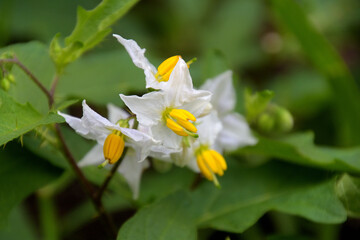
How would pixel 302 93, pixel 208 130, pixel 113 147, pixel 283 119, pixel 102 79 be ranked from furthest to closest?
1. pixel 302 93
2. pixel 102 79
3. pixel 283 119
4. pixel 208 130
5. pixel 113 147

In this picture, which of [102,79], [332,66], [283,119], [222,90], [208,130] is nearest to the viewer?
[208,130]

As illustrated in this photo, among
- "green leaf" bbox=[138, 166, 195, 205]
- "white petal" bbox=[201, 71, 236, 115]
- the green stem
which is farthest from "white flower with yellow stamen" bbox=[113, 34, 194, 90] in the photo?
the green stem

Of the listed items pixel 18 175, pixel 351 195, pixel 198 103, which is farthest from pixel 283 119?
pixel 18 175

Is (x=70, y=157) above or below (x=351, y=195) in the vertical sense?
above

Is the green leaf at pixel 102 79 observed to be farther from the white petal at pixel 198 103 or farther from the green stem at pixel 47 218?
the white petal at pixel 198 103

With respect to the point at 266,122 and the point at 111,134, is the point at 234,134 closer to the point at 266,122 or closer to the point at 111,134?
the point at 266,122

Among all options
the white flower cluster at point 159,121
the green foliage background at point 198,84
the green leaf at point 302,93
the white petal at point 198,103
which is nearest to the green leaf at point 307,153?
the green foliage background at point 198,84

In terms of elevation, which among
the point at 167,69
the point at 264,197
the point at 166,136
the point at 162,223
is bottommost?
the point at 264,197
